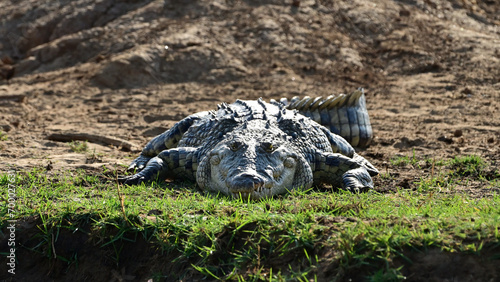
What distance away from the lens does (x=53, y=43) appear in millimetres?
12500

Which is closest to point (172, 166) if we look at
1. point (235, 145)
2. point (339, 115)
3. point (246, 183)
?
point (235, 145)

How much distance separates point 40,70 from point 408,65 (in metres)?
6.61

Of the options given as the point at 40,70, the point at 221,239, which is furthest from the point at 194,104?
the point at 221,239

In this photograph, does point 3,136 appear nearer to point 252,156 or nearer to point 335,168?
point 252,156

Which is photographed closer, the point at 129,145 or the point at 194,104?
the point at 129,145

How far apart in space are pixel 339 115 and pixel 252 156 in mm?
2640

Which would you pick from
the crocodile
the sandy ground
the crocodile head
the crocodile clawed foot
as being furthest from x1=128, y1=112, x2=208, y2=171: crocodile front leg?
the crocodile head

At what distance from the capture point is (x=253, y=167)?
195 inches

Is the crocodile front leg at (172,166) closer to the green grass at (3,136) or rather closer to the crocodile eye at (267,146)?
the crocodile eye at (267,146)

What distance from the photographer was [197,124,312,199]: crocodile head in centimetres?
479

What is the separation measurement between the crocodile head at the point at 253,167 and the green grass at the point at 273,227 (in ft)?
0.44

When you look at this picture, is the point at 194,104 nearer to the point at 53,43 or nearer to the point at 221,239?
the point at 53,43

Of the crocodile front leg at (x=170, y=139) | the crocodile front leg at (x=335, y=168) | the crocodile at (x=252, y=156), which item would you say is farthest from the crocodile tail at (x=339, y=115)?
the crocodile front leg at (x=335, y=168)

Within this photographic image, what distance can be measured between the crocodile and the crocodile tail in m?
0.84
